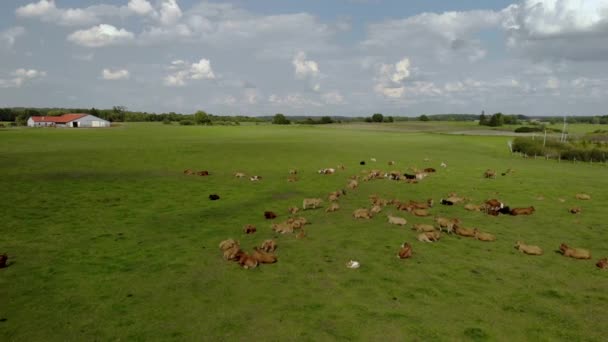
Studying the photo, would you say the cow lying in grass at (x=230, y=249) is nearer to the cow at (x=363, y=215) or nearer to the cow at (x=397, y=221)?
the cow at (x=363, y=215)

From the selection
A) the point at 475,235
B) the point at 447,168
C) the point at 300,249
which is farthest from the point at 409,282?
the point at 447,168

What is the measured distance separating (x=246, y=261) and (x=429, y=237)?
20.6 feet

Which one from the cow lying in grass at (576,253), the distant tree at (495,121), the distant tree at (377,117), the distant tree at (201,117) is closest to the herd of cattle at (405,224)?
the cow lying in grass at (576,253)

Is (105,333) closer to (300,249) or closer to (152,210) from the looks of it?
(300,249)

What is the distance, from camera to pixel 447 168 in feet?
117

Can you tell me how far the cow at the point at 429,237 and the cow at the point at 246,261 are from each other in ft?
18.5

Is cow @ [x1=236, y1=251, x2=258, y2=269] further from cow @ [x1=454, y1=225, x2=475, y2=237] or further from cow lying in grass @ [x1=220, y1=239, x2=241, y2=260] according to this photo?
cow @ [x1=454, y1=225, x2=475, y2=237]

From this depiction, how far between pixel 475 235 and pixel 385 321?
23.8ft

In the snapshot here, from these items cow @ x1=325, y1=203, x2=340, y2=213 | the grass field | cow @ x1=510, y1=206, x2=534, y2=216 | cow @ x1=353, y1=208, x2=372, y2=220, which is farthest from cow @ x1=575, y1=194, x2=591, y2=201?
cow @ x1=325, y1=203, x2=340, y2=213

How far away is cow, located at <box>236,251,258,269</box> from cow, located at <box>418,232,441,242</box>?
5.65m

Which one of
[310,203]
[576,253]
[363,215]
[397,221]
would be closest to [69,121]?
[310,203]

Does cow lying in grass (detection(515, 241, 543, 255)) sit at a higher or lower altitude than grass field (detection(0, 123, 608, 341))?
higher

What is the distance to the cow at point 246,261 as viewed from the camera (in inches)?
433

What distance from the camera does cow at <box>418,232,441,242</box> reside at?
1354 cm
